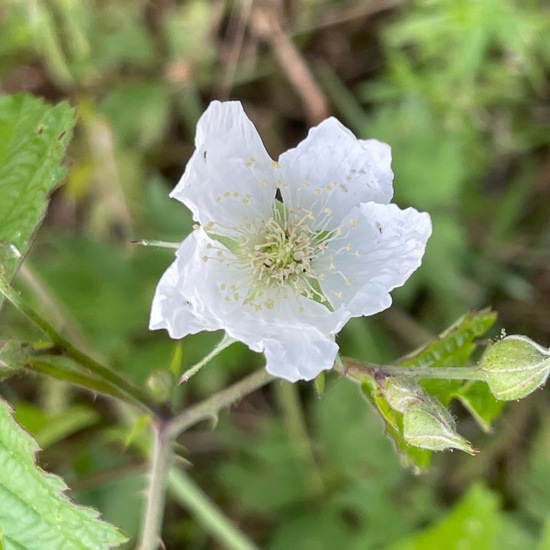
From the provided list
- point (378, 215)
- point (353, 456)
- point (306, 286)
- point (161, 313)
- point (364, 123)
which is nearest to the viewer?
point (161, 313)

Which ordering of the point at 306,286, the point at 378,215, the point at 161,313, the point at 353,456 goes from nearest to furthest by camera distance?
the point at 161,313 → the point at 378,215 → the point at 306,286 → the point at 353,456

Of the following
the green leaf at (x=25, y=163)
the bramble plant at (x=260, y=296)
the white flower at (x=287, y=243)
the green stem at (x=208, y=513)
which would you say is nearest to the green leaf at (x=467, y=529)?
the green stem at (x=208, y=513)

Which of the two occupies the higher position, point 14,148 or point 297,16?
point 14,148

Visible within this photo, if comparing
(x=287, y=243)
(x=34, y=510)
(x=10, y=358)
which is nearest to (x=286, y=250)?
(x=287, y=243)

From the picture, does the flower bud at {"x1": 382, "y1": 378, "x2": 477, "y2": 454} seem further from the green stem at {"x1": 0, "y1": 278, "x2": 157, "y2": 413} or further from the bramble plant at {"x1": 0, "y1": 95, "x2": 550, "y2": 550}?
the green stem at {"x1": 0, "y1": 278, "x2": 157, "y2": 413}

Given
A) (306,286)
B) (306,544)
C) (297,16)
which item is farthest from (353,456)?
(297,16)

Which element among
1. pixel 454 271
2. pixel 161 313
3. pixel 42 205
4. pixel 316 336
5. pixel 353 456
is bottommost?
pixel 353 456

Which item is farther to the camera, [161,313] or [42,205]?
[42,205]

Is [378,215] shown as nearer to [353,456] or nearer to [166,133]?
[353,456]

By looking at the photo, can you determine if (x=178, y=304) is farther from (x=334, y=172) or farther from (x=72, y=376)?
(x=334, y=172)
